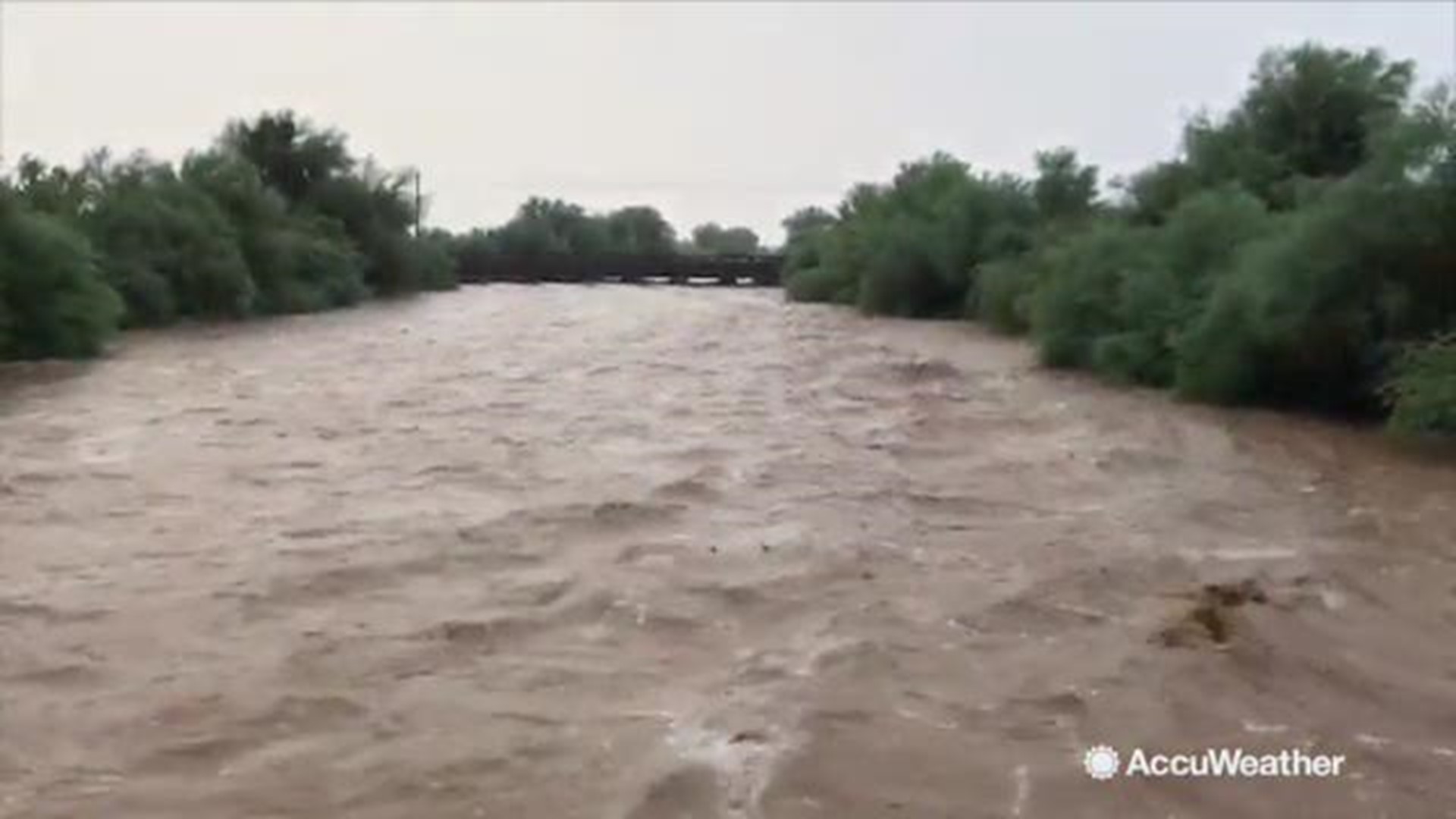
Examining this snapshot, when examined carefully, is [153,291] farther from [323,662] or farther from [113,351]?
[323,662]

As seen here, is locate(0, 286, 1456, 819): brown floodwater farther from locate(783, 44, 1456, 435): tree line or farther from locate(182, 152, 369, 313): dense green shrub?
locate(182, 152, 369, 313): dense green shrub

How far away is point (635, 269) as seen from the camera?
98.1 meters

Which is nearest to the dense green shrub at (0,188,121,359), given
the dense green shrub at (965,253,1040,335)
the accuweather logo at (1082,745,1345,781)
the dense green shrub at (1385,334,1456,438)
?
the dense green shrub at (965,253,1040,335)

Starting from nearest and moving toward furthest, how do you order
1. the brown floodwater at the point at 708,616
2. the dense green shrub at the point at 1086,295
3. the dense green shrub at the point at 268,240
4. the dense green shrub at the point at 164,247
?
the brown floodwater at the point at 708,616 → the dense green shrub at the point at 1086,295 → the dense green shrub at the point at 164,247 → the dense green shrub at the point at 268,240

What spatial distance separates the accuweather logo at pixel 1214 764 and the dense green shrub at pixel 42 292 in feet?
89.4

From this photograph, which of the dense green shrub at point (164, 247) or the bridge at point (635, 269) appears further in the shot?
the bridge at point (635, 269)

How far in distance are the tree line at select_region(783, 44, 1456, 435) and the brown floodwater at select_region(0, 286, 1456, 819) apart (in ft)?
5.89

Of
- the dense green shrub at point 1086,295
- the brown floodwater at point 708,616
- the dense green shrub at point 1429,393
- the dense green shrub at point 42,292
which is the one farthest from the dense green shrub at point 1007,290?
the brown floodwater at point 708,616

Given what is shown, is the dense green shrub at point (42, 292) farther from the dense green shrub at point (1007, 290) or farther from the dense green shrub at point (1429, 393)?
the dense green shrub at point (1429, 393)

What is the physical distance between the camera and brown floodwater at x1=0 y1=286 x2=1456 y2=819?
691 cm

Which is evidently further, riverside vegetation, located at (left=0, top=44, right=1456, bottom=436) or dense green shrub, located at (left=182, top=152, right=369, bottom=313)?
dense green shrub, located at (left=182, top=152, right=369, bottom=313)

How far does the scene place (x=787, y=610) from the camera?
995cm

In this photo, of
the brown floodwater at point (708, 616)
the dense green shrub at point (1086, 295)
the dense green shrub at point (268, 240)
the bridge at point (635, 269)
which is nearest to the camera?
the brown floodwater at point (708, 616)

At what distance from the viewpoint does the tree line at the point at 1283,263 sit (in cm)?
2091
